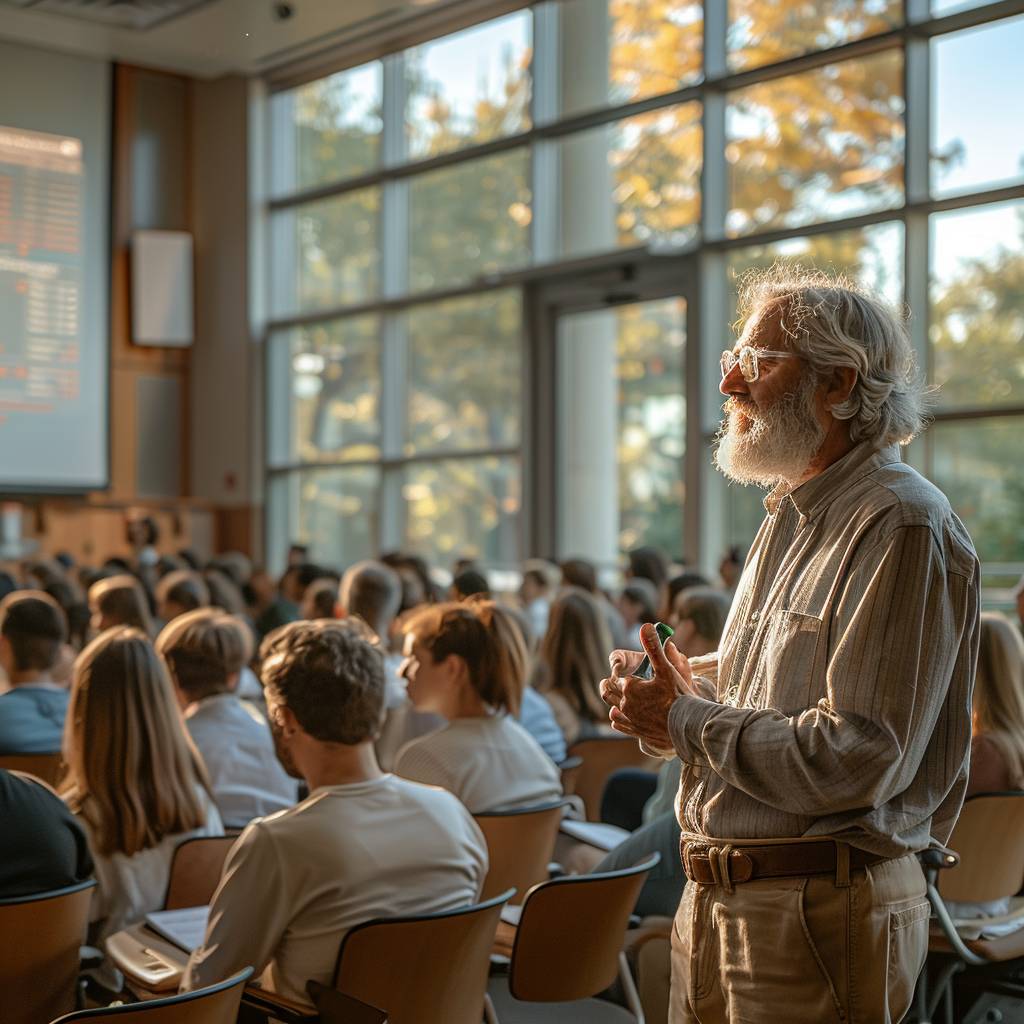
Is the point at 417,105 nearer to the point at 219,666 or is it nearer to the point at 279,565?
the point at 279,565

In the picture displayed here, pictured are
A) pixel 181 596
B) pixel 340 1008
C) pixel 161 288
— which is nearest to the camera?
pixel 340 1008

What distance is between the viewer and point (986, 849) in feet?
11.5

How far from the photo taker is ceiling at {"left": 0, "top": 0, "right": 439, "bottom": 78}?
1091 cm

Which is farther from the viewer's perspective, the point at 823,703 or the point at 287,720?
the point at 287,720

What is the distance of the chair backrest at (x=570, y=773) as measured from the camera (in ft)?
14.7

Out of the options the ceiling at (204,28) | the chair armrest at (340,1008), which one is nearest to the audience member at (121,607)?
the chair armrest at (340,1008)

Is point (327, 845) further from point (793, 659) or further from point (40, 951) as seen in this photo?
point (793, 659)

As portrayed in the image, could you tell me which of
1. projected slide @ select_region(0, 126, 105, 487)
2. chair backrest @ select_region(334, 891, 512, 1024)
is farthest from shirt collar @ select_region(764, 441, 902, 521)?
projected slide @ select_region(0, 126, 105, 487)

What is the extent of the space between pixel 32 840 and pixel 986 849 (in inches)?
93.4

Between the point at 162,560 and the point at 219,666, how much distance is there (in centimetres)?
611

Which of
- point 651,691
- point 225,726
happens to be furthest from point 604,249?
point 651,691

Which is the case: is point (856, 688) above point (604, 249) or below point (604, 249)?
below

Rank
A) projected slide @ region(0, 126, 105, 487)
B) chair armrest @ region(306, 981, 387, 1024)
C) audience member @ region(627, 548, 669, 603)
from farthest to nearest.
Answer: projected slide @ region(0, 126, 105, 487) < audience member @ region(627, 548, 669, 603) < chair armrest @ region(306, 981, 387, 1024)

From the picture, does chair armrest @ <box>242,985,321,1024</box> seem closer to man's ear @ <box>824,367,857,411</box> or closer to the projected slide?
man's ear @ <box>824,367,857,411</box>
